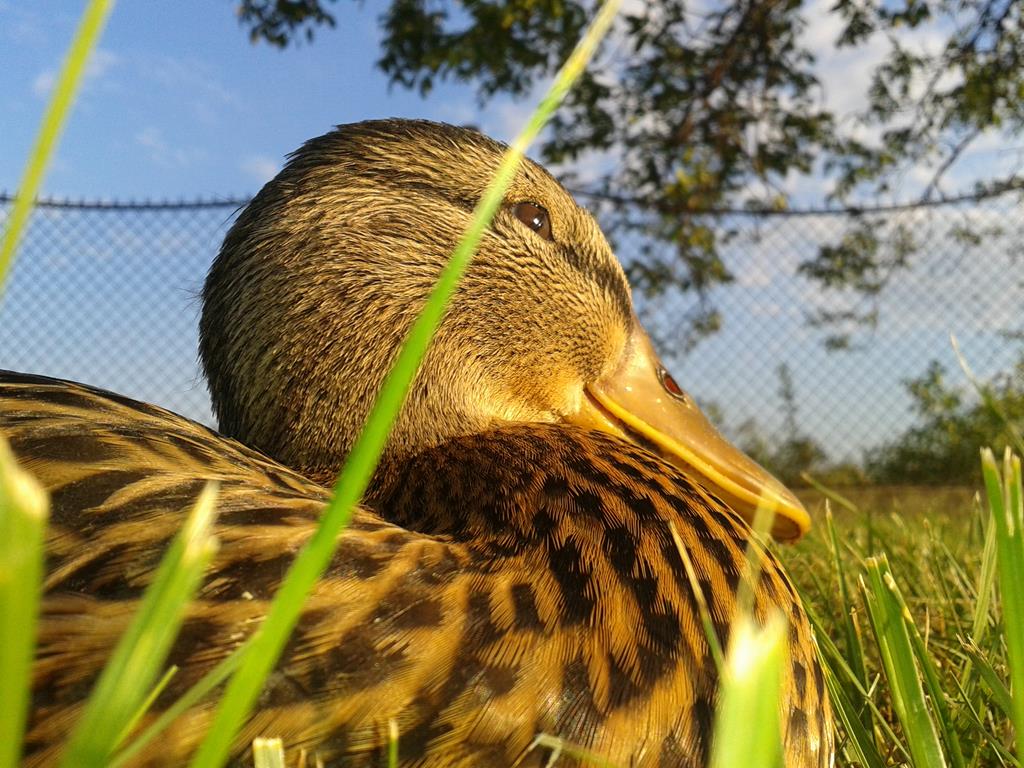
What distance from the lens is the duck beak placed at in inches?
65.4

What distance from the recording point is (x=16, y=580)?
0.30 metres

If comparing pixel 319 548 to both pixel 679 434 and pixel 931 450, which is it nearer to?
pixel 679 434

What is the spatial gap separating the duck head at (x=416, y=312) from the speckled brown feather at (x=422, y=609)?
0.41m

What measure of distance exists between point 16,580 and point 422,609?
50 centimetres

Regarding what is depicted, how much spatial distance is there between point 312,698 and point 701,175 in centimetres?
542

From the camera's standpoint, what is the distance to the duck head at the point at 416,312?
150cm

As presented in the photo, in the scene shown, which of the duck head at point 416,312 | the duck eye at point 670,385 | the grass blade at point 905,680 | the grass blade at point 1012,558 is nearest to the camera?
the grass blade at point 1012,558

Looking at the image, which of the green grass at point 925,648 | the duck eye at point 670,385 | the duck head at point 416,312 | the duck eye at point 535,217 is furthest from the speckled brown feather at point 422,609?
the duck eye at point 535,217

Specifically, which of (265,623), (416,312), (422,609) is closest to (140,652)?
(265,623)

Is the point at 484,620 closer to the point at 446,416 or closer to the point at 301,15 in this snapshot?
the point at 446,416

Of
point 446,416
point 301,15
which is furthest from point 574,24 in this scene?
point 446,416

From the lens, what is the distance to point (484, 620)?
79 centimetres

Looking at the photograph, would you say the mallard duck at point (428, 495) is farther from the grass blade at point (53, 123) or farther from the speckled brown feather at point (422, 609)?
the grass blade at point (53, 123)

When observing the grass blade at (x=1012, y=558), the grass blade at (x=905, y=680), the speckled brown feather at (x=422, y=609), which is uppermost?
the grass blade at (x=1012, y=558)
